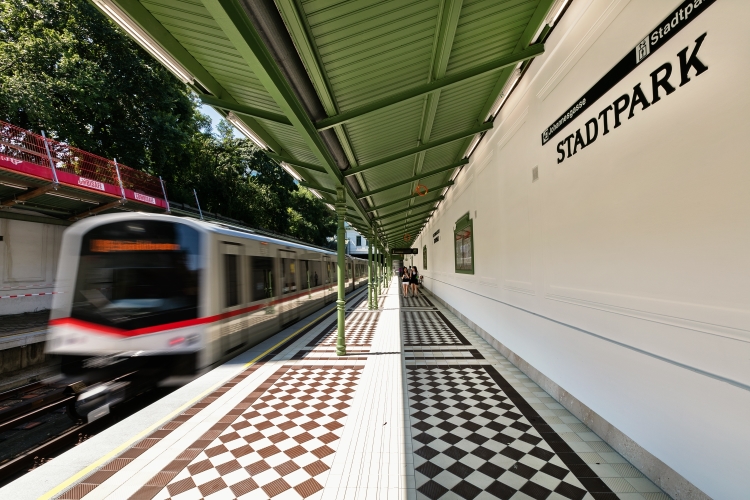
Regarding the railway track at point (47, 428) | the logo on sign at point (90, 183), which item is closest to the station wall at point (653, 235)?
the railway track at point (47, 428)

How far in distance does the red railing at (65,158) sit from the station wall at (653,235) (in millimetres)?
11346

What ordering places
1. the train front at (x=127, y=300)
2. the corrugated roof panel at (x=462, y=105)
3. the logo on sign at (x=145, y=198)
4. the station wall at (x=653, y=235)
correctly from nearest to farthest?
the station wall at (x=653, y=235)
the train front at (x=127, y=300)
the corrugated roof panel at (x=462, y=105)
the logo on sign at (x=145, y=198)

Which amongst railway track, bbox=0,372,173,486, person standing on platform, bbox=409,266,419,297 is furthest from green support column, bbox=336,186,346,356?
person standing on platform, bbox=409,266,419,297

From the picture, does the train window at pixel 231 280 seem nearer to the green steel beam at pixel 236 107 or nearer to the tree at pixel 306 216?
the green steel beam at pixel 236 107

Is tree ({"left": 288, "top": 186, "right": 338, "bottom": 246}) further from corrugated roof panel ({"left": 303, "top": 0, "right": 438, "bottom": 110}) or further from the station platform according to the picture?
corrugated roof panel ({"left": 303, "top": 0, "right": 438, "bottom": 110})

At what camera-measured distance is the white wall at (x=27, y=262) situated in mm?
9445

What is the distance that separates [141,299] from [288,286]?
421 centimetres

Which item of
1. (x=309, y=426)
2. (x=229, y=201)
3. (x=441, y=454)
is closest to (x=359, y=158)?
(x=309, y=426)

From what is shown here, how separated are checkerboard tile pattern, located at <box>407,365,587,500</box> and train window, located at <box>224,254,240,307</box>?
3.18 meters

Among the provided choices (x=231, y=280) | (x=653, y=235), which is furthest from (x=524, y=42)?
(x=231, y=280)

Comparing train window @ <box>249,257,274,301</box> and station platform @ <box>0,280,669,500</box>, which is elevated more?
train window @ <box>249,257,274,301</box>

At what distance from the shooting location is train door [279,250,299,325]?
780 cm

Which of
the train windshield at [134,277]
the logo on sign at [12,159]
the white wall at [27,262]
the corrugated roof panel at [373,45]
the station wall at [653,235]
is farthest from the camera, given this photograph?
the white wall at [27,262]

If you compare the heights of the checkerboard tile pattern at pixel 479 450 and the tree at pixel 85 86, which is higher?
the tree at pixel 85 86
